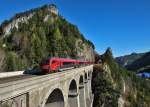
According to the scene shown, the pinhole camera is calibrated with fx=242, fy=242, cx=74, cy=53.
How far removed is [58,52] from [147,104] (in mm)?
54269

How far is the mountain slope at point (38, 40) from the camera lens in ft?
320

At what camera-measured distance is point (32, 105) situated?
17125 mm

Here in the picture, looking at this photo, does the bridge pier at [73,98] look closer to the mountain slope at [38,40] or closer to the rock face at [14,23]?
the mountain slope at [38,40]

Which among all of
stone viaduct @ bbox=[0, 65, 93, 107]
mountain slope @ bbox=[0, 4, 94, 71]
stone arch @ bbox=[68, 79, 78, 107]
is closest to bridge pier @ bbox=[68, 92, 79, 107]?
stone arch @ bbox=[68, 79, 78, 107]

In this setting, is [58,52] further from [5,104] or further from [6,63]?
[5,104]

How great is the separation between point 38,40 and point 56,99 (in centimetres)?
9221

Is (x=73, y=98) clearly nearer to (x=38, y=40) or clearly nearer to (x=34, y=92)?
(x=34, y=92)

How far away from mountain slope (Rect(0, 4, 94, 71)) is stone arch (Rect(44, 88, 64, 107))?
5151 cm

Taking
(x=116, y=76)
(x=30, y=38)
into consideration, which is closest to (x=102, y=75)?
(x=116, y=76)

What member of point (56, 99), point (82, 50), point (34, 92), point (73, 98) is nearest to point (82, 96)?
point (73, 98)

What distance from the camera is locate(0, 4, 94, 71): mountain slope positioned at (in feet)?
320

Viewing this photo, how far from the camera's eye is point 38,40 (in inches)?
4592

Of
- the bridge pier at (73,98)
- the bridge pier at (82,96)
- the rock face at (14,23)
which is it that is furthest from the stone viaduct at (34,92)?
the rock face at (14,23)

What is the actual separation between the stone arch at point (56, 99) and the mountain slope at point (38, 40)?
51513 mm
